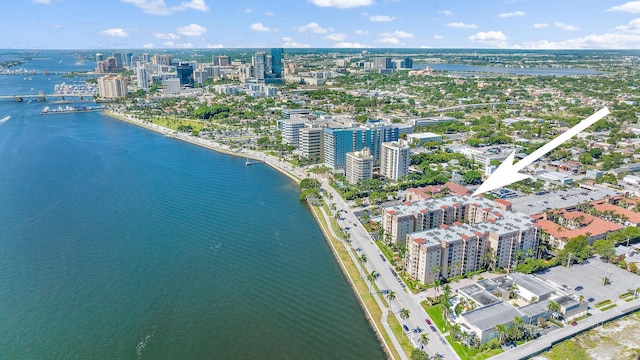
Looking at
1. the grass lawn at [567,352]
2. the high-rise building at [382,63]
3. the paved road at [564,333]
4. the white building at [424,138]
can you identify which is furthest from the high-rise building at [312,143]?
the high-rise building at [382,63]

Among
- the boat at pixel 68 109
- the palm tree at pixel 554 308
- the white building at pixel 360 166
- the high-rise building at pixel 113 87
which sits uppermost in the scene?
the high-rise building at pixel 113 87

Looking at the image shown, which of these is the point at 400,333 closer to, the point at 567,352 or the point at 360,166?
the point at 567,352

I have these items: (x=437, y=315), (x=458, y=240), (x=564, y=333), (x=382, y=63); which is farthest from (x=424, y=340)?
(x=382, y=63)

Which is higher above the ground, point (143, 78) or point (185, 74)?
point (185, 74)

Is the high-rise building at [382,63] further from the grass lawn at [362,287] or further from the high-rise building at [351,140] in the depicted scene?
the grass lawn at [362,287]

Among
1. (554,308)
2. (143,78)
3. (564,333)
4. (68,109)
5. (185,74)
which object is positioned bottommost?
(564,333)

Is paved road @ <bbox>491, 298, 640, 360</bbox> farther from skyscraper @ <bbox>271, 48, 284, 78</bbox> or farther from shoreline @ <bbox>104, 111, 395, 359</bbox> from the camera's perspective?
skyscraper @ <bbox>271, 48, 284, 78</bbox>
